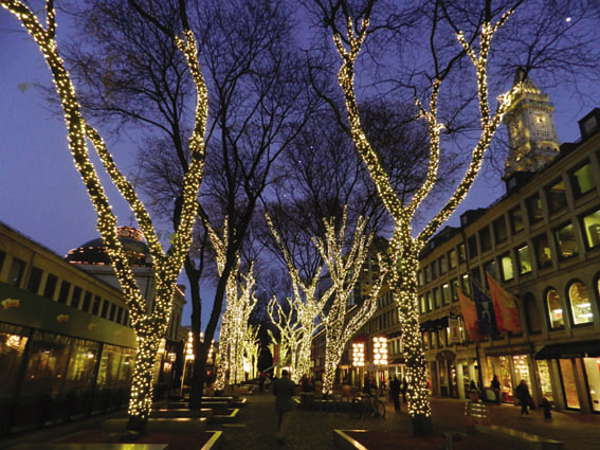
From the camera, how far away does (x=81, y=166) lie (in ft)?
27.8

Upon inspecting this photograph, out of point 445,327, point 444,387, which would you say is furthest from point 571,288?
point 444,387

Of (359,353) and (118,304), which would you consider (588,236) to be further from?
(118,304)

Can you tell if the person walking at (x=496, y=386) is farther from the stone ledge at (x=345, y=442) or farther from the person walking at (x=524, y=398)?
the stone ledge at (x=345, y=442)

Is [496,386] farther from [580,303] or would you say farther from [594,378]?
[580,303]

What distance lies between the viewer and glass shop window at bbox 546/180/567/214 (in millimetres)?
22011

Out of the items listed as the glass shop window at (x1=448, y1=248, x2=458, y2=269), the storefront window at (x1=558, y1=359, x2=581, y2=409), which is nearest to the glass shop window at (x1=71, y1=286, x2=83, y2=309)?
the storefront window at (x1=558, y1=359, x2=581, y2=409)

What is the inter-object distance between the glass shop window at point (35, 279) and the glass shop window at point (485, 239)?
1080 inches

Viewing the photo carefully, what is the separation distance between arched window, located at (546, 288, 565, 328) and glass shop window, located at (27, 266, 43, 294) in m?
25.5

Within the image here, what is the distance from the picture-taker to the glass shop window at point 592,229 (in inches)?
766

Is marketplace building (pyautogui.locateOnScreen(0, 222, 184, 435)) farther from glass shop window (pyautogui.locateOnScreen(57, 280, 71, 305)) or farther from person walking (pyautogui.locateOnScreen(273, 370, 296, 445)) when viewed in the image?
person walking (pyautogui.locateOnScreen(273, 370, 296, 445))

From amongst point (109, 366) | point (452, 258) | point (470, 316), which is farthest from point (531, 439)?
point (452, 258)

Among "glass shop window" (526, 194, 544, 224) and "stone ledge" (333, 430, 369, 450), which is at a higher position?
"glass shop window" (526, 194, 544, 224)

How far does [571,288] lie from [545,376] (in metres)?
5.39

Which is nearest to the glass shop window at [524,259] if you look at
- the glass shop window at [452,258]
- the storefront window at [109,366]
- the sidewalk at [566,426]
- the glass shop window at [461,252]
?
the glass shop window at [461,252]
